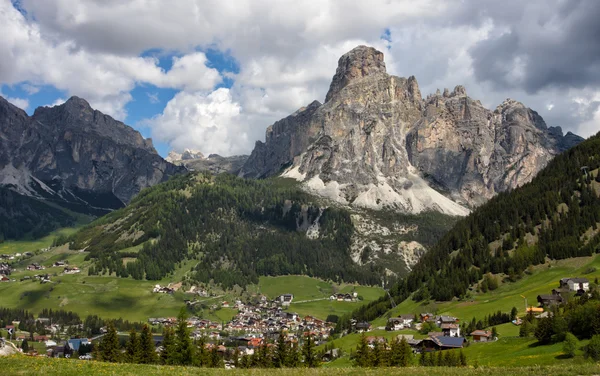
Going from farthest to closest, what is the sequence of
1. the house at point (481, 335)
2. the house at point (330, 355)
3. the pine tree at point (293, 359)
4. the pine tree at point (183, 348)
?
the house at point (330, 355), the house at point (481, 335), the pine tree at point (293, 359), the pine tree at point (183, 348)

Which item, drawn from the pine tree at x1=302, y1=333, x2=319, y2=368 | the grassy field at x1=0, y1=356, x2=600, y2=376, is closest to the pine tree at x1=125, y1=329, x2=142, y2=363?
the pine tree at x1=302, y1=333, x2=319, y2=368

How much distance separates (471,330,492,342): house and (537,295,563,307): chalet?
1793 cm

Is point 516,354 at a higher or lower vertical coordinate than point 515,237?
lower

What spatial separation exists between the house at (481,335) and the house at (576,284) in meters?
28.8

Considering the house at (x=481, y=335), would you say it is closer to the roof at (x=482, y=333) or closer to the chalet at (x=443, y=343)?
the roof at (x=482, y=333)

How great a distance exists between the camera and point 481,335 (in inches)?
4788

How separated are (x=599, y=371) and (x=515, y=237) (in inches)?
6282

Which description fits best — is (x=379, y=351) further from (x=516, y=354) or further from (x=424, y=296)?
(x=424, y=296)

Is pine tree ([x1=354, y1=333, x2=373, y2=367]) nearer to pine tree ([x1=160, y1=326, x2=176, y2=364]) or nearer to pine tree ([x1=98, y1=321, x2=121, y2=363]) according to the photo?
pine tree ([x1=160, y1=326, x2=176, y2=364])

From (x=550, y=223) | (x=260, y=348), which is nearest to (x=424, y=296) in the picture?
(x=550, y=223)

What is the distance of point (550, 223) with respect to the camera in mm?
190125

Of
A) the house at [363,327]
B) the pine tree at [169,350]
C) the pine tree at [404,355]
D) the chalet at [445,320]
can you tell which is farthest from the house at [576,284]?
the pine tree at [169,350]

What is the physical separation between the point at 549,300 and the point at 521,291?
1188 inches

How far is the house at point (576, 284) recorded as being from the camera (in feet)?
440
